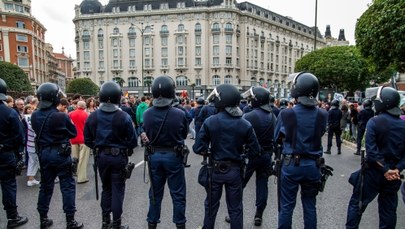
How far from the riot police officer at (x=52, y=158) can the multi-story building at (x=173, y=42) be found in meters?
62.8

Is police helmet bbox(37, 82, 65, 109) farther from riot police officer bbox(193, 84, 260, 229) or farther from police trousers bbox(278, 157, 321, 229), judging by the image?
police trousers bbox(278, 157, 321, 229)

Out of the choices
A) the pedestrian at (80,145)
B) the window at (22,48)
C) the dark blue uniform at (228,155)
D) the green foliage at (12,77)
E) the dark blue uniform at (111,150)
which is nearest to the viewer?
the dark blue uniform at (228,155)

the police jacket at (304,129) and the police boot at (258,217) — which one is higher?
the police jacket at (304,129)

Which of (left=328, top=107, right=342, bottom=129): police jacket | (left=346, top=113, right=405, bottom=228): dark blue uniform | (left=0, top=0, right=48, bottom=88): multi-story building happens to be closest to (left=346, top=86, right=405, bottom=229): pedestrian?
(left=346, top=113, right=405, bottom=228): dark blue uniform

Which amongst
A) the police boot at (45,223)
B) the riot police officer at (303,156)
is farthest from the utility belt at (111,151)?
the riot police officer at (303,156)

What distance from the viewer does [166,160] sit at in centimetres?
423

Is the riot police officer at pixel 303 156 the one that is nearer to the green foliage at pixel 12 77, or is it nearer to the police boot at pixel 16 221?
the police boot at pixel 16 221

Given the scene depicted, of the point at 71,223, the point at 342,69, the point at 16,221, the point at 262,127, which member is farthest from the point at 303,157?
the point at 342,69

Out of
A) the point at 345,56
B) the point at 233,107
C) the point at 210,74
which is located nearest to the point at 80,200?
the point at 233,107

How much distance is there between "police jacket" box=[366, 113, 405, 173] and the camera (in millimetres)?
3764

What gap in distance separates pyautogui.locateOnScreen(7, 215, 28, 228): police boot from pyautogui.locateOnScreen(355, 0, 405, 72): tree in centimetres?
1289

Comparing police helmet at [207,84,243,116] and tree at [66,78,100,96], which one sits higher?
tree at [66,78,100,96]

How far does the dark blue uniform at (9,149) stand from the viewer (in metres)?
4.56

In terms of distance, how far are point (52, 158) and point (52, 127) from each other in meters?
0.44
